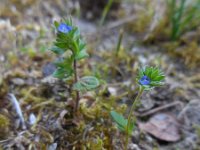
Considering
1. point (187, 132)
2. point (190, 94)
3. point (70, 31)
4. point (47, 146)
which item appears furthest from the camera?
point (190, 94)

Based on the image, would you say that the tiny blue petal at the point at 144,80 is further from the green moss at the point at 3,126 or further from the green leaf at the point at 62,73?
the green moss at the point at 3,126

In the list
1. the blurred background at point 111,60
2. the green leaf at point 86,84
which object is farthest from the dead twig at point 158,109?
the green leaf at point 86,84

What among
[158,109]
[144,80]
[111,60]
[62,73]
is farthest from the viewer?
[111,60]

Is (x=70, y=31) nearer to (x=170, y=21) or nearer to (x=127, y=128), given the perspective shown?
(x=127, y=128)

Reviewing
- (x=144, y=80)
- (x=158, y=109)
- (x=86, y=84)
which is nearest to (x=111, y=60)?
(x=158, y=109)

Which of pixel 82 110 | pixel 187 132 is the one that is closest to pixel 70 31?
pixel 82 110

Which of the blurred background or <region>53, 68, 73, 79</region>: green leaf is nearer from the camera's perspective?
<region>53, 68, 73, 79</region>: green leaf

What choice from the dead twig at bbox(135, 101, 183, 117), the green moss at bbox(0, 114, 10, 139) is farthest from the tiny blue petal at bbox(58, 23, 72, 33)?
the dead twig at bbox(135, 101, 183, 117)

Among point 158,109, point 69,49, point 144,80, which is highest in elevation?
point 69,49

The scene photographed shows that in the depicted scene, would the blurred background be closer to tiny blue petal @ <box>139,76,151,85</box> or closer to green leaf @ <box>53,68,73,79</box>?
green leaf @ <box>53,68,73,79</box>

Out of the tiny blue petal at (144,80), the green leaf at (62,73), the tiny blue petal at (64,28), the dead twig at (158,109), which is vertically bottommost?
the dead twig at (158,109)

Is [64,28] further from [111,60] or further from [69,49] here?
[111,60]
